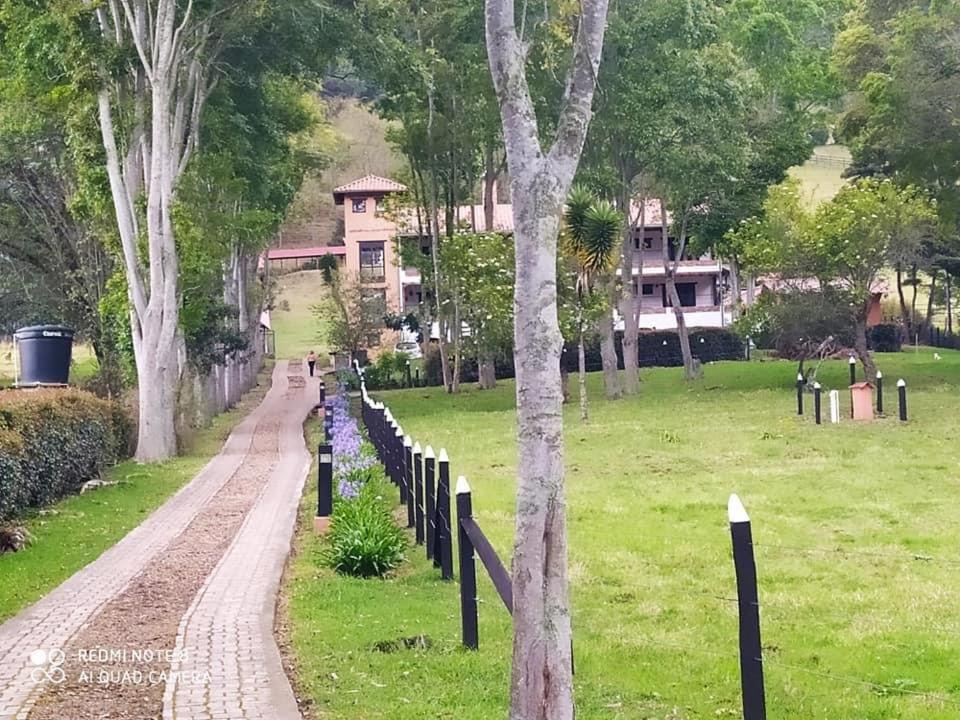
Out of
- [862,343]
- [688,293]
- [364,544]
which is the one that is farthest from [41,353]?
[688,293]

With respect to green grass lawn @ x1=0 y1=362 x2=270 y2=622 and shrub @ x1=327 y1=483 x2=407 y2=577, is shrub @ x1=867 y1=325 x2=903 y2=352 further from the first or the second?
shrub @ x1=327 y1=483 x2=407 y2=577

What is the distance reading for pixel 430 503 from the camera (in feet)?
39.2


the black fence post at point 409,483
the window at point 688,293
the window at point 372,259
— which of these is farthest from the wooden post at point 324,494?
the window at point 372,259

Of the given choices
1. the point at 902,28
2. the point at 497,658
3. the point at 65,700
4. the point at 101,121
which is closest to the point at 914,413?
the point at 902,28

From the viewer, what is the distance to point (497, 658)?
24.8 feet

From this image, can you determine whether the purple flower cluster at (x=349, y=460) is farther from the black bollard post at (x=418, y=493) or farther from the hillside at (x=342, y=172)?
the hillside at (x=342, y=172)

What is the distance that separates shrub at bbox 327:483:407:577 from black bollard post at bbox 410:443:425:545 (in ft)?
1.60

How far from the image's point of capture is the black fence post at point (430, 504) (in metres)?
11.4

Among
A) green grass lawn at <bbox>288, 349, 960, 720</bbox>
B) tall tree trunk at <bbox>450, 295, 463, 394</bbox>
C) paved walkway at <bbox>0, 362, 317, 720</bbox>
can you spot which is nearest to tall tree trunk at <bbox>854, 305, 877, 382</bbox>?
green grass lawn at <bbox>288, 349, 960, 720</bbox>

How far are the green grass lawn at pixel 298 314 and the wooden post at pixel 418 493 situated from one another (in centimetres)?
5999

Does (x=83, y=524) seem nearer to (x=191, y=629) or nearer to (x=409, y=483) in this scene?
(x=409, y=483)

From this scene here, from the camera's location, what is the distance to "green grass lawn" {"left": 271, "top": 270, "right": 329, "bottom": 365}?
7606 cm

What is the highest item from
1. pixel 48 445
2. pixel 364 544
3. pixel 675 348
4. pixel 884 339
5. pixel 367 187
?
pixel 367 187

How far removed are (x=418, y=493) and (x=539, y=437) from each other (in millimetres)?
7882
